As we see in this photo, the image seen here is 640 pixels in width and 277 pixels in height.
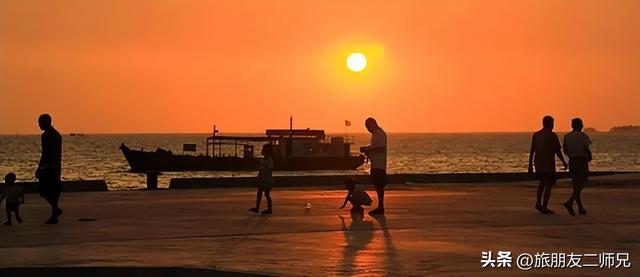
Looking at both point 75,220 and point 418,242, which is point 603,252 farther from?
point 75,220

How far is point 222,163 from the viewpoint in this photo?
10050 cm

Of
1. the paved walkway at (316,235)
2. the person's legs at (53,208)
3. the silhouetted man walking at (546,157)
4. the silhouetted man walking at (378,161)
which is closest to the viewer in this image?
the paved walkway at (316,235)

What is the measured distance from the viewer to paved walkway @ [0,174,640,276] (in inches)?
472

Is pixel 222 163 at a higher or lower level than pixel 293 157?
lower

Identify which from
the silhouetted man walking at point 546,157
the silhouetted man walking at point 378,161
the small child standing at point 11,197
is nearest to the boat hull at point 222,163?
the silhouetted man walking at point 378,161

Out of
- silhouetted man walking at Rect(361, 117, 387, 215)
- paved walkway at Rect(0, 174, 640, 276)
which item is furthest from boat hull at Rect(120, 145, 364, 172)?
silhouetted man walking at Rect(361, 117, 387, 215)

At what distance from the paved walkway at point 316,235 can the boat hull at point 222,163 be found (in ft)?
216

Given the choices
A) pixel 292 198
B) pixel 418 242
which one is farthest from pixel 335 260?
pixel 292 198

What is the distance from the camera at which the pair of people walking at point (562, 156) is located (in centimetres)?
1898

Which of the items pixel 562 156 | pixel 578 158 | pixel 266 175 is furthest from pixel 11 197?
pixel 578 158

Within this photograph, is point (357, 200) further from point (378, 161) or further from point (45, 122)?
point (45, 122)

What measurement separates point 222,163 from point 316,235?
8558cm

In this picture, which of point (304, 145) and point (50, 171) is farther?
point (304, 145)

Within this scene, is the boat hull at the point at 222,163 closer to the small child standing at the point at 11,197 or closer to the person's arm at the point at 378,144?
the person's arm at the point at 378,144
